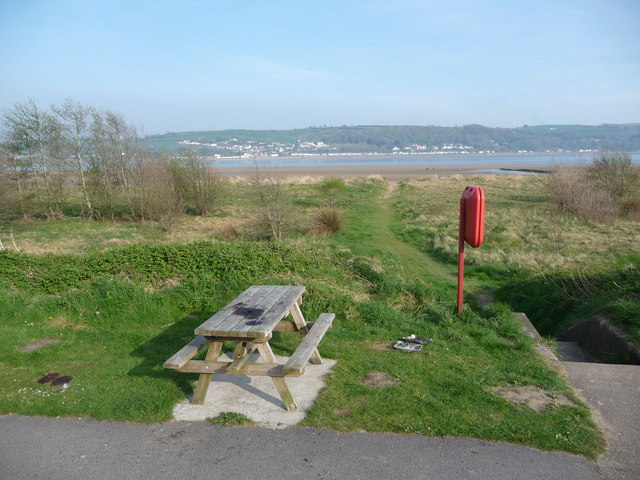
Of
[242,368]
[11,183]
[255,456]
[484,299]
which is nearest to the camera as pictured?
[255,456]

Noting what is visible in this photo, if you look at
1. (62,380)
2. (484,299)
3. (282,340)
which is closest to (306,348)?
(282,340)

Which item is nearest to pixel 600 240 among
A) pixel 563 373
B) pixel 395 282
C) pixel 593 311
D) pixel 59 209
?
pixel 593 311

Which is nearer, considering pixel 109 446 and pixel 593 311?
pixel 109 446

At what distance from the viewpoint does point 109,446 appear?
3.94 meters

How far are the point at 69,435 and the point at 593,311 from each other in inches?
285

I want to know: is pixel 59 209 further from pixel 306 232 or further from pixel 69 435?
pixel 69 435

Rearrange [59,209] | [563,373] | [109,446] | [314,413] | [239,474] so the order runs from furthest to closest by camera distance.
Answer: [59,209] → [563,373] → [314,413] → [109,446] → [239,474]

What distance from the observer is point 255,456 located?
376 cm

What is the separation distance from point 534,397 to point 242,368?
276 cm

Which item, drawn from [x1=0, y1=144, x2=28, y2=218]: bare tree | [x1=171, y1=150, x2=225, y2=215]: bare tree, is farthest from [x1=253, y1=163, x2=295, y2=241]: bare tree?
[x1=0, y1=144, x2=28, y2=218]: bare tree

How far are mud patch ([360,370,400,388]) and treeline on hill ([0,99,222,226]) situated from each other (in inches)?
652

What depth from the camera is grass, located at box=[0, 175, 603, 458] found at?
14.2 feet

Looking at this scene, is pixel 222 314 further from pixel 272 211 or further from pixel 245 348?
pixel 272 211

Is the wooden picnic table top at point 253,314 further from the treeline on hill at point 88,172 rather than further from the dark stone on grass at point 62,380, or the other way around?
the treeline on hill at point 88,172
